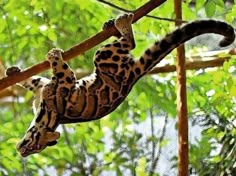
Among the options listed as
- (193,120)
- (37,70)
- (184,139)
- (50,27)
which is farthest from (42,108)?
(193,120)

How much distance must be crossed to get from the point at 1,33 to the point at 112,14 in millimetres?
309

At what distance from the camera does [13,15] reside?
170 centimetres

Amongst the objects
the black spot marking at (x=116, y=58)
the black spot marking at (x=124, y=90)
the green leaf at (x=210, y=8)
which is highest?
the green leaf at (x=210, y=8)

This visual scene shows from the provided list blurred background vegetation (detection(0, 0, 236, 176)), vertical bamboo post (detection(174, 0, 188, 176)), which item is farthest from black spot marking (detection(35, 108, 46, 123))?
blurred background vegetation (detection(0, 0, 236, 176))

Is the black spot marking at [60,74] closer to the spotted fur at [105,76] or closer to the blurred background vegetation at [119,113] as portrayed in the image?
the spotted fur at [105,76]

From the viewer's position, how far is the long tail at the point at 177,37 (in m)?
0.96

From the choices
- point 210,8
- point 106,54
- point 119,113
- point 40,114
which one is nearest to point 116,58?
point 106,54

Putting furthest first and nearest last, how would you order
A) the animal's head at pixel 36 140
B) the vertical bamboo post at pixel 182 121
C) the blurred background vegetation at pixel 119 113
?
the blurred background vegetation at pixel 119 113 < the vertical bamboo post at pixel 182 121 < the animal's head at pixel 36 140

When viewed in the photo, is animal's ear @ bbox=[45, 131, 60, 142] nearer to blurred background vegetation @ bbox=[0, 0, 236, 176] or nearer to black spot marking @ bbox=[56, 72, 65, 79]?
black spot marking @ bbox=[56, 72, 65, 79]

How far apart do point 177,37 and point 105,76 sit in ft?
0.41

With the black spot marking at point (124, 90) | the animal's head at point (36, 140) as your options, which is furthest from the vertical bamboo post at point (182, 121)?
the animal's head at point (36, 140)

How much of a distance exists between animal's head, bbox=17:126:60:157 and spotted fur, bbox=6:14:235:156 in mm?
28

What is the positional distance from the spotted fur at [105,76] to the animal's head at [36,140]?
0.03m

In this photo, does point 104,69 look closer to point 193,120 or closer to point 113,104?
point 113,104
